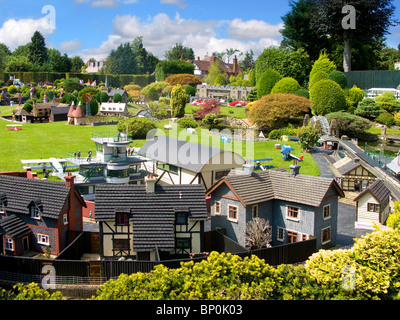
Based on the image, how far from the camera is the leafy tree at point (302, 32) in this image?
3204 inches

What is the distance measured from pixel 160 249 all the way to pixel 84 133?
152 feet

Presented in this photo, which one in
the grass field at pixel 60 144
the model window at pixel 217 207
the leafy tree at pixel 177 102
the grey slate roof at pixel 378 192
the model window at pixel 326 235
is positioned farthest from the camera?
the leafy tree at pixel 177 102

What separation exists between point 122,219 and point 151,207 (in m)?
1.88

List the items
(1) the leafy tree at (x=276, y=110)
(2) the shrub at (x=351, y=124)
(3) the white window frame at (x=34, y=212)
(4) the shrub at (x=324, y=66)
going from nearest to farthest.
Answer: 1. (3) the white window frame at (x=34, y=212)
2. (2) the shrub at (x=351, y=124)
3. (1) the leafy tree at (x=276, y=110)
4. (4) the shrub at (x=324, y=66)

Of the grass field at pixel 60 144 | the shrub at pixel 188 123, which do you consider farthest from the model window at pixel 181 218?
the shrub at pixel 188 123

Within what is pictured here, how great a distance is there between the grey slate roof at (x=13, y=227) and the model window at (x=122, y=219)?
21.5 feet

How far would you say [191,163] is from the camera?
123 feet

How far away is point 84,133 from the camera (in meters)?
66.6

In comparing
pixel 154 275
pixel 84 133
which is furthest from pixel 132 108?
pixel 154 275

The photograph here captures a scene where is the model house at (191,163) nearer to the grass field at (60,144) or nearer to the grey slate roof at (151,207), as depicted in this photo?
the grey slate roof at (151,207)

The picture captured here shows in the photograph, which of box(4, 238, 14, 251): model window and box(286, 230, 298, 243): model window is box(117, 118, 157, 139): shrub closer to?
box(4, 238, 14, 251): model window

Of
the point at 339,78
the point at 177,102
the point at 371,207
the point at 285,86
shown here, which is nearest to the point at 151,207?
the point at 371,207
